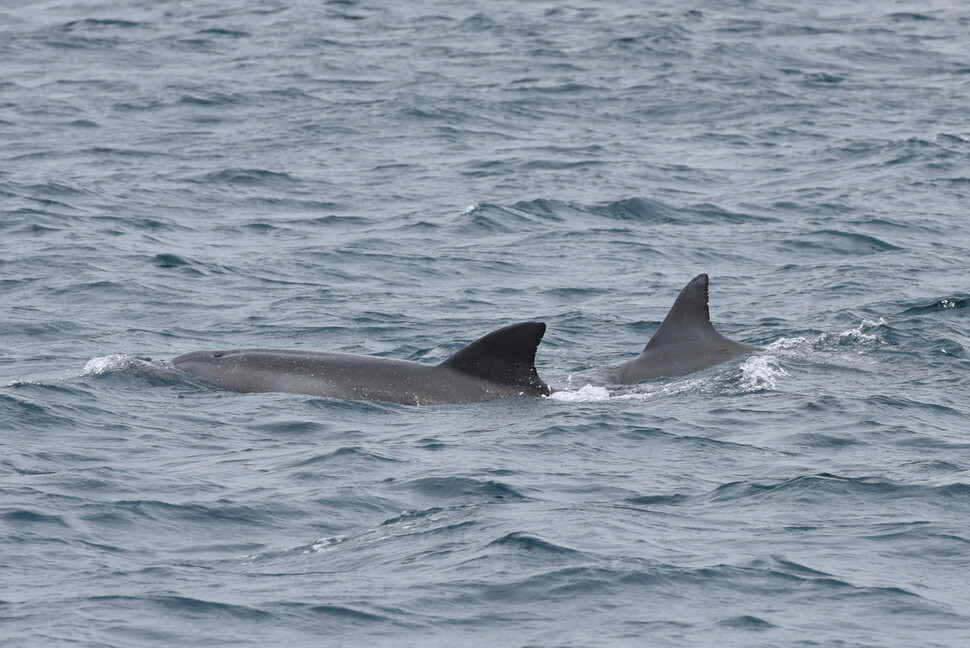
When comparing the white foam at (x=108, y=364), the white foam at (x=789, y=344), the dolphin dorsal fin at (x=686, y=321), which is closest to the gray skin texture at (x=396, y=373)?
the white foam at (x=108, y=364)

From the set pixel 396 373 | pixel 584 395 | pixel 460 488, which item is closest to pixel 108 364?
pixel 396 373

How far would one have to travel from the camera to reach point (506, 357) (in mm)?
16344

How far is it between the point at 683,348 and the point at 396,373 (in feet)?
11.1

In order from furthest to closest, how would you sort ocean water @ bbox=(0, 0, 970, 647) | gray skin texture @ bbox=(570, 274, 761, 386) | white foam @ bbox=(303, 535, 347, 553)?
gray skin texture @ bbox=(570, 274, 761, 386)
white foam @ bbox=(303, 535, 347, 553)
ocean water @ bbox=(0, 0, 970, 647)

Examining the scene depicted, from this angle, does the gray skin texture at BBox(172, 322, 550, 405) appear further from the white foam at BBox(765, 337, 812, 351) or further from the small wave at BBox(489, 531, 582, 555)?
the small wave at BBox(489, 531, 582, 555)

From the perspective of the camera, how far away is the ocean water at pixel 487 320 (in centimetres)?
1129

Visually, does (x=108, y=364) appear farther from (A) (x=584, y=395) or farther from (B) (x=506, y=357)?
(A) (x=584, y=395)

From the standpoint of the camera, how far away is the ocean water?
37.0 feet

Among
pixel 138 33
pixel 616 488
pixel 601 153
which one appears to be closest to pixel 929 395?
pixel 616 488

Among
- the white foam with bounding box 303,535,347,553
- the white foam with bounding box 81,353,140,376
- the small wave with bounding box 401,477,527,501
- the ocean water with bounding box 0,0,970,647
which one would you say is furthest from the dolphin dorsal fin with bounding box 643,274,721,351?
the white foam with bounding box 303,535,347,553

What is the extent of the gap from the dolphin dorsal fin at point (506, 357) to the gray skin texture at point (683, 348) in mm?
1508

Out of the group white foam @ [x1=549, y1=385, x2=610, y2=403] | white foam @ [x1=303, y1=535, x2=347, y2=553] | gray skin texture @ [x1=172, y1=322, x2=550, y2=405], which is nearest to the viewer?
white foam @ [x1=303, y1=535, x2=347, y2=553]

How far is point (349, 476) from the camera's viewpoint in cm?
1391

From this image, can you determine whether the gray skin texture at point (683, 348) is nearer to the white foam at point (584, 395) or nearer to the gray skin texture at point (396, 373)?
the white foam at point (584, 395)
